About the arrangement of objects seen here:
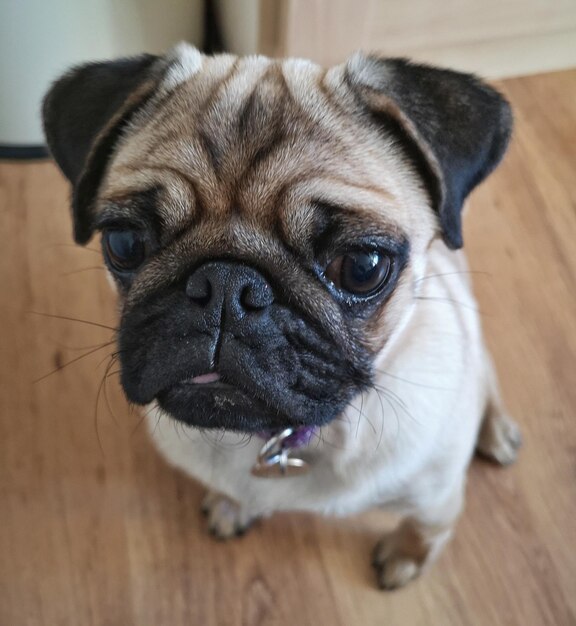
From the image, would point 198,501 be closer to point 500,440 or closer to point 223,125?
point 500,440

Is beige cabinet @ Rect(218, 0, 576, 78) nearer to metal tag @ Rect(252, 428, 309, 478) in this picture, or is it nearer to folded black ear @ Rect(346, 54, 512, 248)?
folded black ear @ Rect(346, 54, 512, 248)

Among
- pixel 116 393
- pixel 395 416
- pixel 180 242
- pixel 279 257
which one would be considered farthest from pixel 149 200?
pixel 116 393

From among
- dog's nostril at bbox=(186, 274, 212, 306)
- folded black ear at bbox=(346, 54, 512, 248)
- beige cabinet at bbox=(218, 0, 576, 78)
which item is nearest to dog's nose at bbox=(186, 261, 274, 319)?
dog's nostril at bbox=(186, 274, 212, 306)

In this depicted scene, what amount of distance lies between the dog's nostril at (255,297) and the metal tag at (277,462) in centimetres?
43

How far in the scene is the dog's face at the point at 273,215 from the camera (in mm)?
1053

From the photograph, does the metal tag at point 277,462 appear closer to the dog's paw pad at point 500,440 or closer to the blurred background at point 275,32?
the dog's paw pad at point 500,440

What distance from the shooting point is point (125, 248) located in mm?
1177

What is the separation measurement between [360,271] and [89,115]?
0.60 meters

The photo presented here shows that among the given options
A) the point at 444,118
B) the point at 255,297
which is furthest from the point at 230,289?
the point at 444,118

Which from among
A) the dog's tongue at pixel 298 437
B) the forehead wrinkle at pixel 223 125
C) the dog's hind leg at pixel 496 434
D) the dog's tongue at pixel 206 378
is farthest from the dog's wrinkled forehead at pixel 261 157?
the dog's hind leg at pixel 496 434

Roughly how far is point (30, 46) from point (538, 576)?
2310 millimetres

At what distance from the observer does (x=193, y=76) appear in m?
1.27

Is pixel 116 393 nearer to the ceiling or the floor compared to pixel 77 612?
nearer to the ceiling

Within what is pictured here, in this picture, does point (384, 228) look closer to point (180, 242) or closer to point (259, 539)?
point (180, 242)
